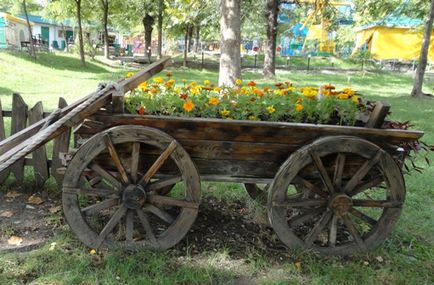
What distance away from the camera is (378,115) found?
115 inches

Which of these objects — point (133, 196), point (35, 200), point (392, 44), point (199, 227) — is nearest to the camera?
point (133, 196)

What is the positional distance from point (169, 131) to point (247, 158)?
1.98ft

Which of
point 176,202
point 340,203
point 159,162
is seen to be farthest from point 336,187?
point 159,162

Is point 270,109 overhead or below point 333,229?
overhead

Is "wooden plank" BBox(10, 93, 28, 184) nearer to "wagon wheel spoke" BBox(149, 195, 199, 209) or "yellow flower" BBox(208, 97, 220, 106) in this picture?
"wagon wheel spoke" BBox(149, 195, 199, 209)

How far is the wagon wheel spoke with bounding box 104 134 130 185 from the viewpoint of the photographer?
9.14ft

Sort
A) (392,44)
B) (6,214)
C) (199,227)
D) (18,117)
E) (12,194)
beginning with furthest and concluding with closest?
(392,44) < (18,117) < (12,194) < (6,214) < (199,227)

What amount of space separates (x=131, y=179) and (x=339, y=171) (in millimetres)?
1515

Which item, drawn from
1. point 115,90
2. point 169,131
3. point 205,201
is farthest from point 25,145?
point 205,201

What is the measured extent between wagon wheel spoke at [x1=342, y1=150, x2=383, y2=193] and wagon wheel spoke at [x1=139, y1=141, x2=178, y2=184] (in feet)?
4.32

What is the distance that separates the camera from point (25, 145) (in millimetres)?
2682

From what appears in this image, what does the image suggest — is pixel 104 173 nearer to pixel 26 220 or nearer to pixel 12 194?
pixel 26 220

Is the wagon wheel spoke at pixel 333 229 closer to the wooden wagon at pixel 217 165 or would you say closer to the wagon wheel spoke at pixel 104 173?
the wooden wagon at pixel 217 165

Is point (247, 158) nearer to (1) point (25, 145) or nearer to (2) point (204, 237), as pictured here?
(2) point (204, 237)
